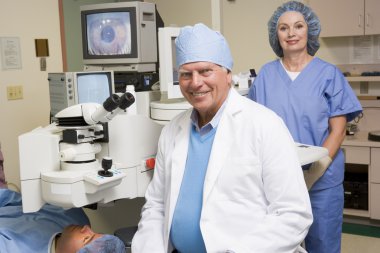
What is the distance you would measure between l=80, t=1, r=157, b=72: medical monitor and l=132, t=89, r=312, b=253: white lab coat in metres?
0.99

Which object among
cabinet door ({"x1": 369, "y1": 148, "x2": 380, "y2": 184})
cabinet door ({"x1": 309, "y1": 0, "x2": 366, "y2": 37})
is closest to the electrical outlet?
cabinet door ({"x1": 309, "y1": 0, "x2": 366, "y2": 37})

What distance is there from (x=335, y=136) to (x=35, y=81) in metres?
2.34

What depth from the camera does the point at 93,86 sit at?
7.50ft

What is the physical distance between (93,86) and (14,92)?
1.22m

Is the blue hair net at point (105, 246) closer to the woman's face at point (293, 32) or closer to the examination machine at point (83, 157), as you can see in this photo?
the examination machine at point (83, 157)

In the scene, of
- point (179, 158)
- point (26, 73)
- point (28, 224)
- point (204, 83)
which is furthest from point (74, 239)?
point (26, 73)

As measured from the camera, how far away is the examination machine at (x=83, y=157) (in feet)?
4.70

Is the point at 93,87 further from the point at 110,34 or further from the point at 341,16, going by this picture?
the point at 341,16

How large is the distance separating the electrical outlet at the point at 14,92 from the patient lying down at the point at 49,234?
154 cm

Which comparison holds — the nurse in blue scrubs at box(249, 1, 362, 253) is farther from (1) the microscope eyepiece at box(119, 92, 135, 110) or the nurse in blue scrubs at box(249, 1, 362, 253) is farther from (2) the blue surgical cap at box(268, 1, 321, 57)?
(1) the microscope eyepiece at box(119, 92, 135, 110)

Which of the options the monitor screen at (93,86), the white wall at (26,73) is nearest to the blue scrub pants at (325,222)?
the monitor screen at (93,86)

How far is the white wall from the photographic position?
3182 mm

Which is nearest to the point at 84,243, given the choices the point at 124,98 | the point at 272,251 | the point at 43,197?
the point at 43,197

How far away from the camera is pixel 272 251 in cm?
127
